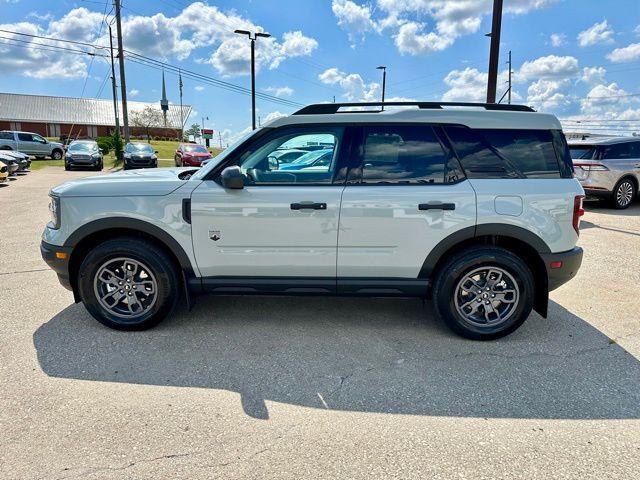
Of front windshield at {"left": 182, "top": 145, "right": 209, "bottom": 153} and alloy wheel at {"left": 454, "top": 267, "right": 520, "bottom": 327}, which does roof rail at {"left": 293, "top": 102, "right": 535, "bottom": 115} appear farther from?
front windshield at {"left": 182, "top": 145, "right": 209, "bottom": 153}

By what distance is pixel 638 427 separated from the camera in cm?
258

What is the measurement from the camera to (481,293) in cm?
364

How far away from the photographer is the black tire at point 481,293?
354cm

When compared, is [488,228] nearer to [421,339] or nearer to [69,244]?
[421,339]

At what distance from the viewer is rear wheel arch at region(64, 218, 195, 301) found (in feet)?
11.7

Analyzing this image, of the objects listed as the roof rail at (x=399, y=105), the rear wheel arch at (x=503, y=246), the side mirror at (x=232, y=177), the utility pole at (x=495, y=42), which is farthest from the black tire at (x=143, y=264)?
the utility pole at (x=495, y=42)

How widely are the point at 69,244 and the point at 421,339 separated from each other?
10.1 ft

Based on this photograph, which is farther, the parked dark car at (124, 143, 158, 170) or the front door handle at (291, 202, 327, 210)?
the parked dark car at (124, 143, 158, 170)

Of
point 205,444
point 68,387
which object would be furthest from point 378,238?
point 68,387

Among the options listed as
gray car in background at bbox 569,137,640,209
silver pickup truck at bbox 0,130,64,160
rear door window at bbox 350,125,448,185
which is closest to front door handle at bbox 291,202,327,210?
rear door window at bbox 350,125,448,185

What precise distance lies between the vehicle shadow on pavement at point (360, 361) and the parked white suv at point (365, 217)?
340mm

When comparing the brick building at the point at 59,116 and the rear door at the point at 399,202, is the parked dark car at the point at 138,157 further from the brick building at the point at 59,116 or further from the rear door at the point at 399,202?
the brick building at the point at 59,116

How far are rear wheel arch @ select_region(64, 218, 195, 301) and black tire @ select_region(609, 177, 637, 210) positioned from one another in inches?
417

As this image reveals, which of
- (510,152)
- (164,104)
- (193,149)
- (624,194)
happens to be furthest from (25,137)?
(164,104)
